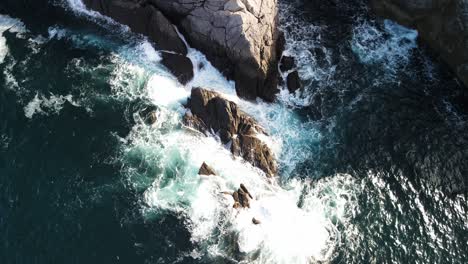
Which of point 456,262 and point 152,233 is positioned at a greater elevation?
point 456,262

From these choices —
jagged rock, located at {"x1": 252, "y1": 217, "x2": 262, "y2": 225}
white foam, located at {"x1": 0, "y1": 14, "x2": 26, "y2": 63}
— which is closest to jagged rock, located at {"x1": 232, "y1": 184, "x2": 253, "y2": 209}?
jagged rock, located at {"x1": 252, "y1": 217, "x2": 262, "y2": 225}

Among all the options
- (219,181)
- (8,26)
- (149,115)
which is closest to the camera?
(219,181)

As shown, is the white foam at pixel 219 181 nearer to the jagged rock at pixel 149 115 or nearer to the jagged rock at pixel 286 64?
the jagged rock at pixel 149 115

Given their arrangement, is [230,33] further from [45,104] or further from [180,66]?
[45,104]

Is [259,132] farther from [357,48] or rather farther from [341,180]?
[357,48]

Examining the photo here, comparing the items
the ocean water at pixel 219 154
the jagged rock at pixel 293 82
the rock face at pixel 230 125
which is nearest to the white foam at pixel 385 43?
the ocean water at pixel 219 154

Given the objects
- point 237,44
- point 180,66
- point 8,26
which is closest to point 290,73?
point 237,44

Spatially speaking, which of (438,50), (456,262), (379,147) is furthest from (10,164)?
(438,50)
